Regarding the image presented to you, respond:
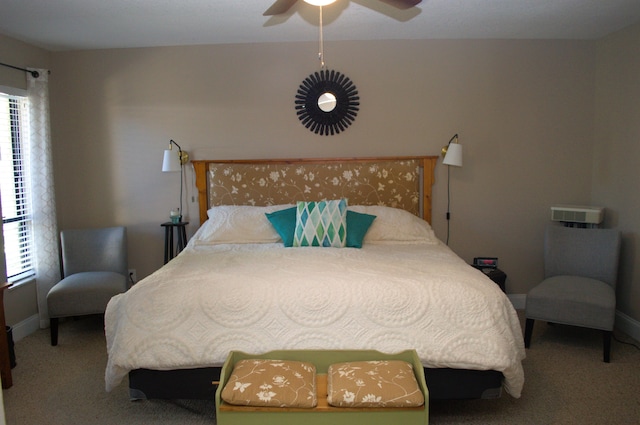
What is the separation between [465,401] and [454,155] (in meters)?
1.98

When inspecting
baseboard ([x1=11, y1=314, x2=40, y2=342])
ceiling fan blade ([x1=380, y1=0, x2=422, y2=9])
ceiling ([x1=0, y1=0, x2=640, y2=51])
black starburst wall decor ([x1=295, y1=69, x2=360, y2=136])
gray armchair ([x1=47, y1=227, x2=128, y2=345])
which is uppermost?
ceiling ([x1=0, y1=0, x2=640, y2=51])

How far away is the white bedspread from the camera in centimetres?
240

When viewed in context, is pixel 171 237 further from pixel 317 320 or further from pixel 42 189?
pixel 317 320

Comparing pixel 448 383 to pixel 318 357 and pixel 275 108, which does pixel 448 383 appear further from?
pixel 275 108

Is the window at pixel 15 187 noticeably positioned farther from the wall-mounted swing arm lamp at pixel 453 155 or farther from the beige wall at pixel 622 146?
the beige wall at pixel 622 146

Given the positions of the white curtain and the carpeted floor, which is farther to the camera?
the white curtain

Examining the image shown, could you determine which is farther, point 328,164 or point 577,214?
point 328,164

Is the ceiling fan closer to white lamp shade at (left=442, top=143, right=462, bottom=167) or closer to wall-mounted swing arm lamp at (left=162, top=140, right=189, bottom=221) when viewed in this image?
white lamp shade at (left=442, top=143, right=462, bottom=167)

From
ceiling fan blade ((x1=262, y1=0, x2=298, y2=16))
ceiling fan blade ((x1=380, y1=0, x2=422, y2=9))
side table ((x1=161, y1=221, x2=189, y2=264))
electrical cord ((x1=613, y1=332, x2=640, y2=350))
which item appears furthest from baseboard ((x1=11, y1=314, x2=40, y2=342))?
electrical cord ((x1=613, y1=332, x2=640, y2=350))

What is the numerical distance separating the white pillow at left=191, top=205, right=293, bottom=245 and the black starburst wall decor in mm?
925

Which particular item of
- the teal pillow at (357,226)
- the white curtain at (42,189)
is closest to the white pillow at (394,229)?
the teal pillow at (357,226)

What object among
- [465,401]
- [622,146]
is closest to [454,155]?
[622,146]

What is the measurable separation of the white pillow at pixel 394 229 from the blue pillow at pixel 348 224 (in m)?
0.07

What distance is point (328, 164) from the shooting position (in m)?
4.12
